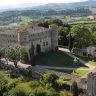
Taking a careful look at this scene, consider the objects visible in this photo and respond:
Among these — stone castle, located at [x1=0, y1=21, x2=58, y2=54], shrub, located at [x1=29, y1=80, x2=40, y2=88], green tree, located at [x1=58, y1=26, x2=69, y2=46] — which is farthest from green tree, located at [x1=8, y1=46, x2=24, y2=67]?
green tree, located at [x1=58, y1=26, x2=69, y2=46]

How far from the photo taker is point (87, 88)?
162 feet

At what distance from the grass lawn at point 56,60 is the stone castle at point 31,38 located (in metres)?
3.66


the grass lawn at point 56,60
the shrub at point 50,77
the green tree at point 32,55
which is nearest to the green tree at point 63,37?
the grass lawn at point 56,60

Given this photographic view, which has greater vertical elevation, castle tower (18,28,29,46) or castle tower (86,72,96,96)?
castle tower (18,28,29,46)

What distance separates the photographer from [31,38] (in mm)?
72562

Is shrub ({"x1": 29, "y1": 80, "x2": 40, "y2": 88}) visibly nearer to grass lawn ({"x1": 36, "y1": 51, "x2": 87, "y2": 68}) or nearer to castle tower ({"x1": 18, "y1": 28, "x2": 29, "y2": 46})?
grass lawn ({"x1": 36, "y1": 51, "x2": 87, "y2": 68})

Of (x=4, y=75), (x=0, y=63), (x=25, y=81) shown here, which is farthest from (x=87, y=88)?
(x=0, y=63)

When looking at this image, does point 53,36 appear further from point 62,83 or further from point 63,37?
point 62,83

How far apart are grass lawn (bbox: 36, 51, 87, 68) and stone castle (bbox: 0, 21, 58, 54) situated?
3662 millimetres

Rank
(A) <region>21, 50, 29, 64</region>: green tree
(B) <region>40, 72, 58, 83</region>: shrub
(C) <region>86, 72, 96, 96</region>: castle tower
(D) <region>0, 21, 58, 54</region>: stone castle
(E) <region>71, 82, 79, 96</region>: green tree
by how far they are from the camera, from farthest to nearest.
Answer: (D) <region>0, 21, 58, 54</region>: stone castle, (A) <region>21, 50, 29, 64</region>: green tree, (B) <region>40, 72, 58, 83</region>: shrub, (C) <region>86, 72, 96, 96</region>: castle tower, (E) <region>71, 82, 79, 96</region>: green tree

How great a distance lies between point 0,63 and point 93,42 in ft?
114

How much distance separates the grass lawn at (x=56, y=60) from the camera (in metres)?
66.4

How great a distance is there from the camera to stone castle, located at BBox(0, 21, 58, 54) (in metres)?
68.9

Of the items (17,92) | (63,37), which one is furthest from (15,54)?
(63,37)
